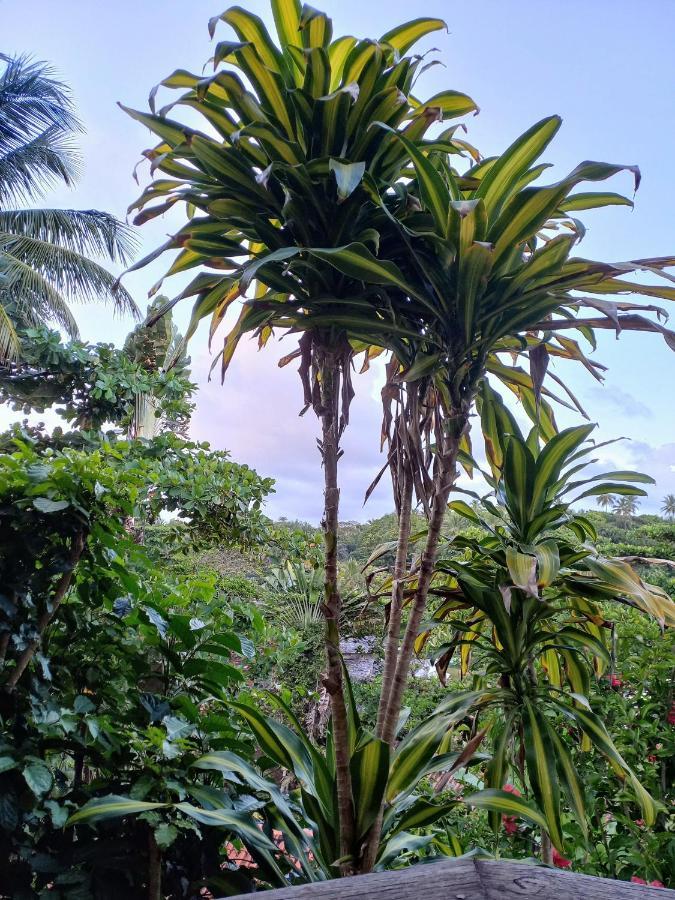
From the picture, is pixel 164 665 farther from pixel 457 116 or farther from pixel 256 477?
pixel 256 477

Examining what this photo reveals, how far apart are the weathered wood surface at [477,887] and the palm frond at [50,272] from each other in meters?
8.31

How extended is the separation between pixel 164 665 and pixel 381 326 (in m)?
0.86

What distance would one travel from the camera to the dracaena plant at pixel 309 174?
1.17 meters

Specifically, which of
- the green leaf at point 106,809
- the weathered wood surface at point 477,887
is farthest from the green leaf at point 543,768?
the green leaf at point 106,809

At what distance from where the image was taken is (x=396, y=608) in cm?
134

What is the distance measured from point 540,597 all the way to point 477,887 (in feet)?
2.55

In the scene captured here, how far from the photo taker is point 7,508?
1.06 m

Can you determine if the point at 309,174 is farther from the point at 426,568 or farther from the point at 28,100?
the point at 28,100

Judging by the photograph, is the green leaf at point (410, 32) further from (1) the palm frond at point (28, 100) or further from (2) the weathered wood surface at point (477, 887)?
(1) the palm frond at point (28, 100)

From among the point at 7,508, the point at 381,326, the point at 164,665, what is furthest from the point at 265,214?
the point at 164,665

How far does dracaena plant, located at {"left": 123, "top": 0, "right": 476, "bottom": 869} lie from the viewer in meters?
1.17

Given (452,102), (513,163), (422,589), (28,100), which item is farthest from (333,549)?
(28,100)

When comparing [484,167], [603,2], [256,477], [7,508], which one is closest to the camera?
[7,508]

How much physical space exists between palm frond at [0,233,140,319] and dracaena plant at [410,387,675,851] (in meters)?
7.57
